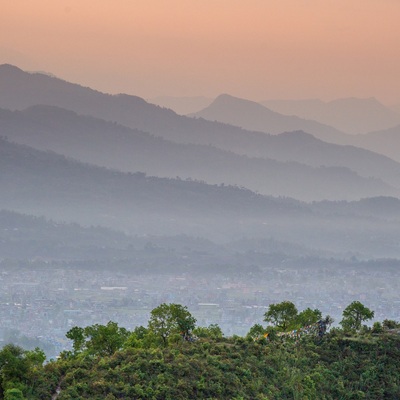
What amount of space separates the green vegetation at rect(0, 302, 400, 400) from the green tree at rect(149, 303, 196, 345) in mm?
33

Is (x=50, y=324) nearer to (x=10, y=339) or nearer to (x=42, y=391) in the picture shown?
(x=10, y=339)

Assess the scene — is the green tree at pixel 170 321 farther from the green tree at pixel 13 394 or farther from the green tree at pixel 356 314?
the green tree at pixel 13 394

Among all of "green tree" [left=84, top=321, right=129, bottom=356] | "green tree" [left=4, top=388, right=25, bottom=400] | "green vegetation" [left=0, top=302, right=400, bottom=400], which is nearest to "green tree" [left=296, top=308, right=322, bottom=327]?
"green vegetation" [left=0, top=302, right=400, bottom=400]

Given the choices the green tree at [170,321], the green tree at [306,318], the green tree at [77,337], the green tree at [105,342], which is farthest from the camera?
the green tree at [306,318]

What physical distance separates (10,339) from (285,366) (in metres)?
106

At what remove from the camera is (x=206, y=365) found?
37844 mm

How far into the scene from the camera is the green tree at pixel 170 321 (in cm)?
4509

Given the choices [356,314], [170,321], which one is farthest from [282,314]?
[170,321]

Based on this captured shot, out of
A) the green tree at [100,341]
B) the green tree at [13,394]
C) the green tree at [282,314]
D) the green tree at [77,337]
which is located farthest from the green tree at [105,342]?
the green tree at [13,394]

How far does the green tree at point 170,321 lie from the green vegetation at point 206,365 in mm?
33

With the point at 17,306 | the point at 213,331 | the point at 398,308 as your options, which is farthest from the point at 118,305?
the point at 213,331

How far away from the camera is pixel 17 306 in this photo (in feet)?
599

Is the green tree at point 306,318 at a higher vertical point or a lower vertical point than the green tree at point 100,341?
higher

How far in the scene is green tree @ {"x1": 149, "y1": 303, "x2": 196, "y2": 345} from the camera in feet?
148
